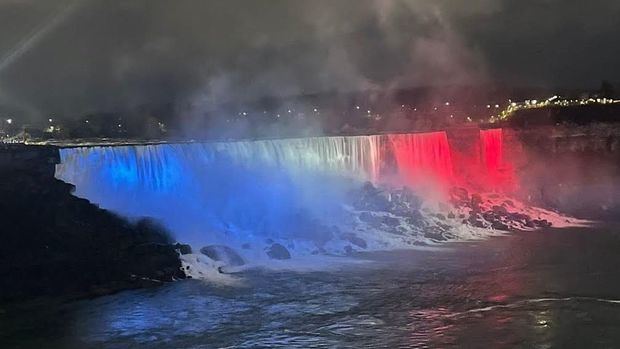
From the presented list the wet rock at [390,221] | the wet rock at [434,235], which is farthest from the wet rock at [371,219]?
the wet rock at [434,235]

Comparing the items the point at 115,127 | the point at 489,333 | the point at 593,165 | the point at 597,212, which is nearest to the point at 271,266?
the point at 489,333

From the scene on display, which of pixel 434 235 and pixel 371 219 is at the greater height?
Result: pixel 371 219

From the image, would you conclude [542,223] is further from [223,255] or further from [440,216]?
[223,255]

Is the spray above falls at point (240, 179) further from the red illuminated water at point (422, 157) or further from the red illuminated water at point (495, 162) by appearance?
the red illuminated water at point (495, 162)

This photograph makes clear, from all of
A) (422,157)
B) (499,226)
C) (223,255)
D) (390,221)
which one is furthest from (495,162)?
(223,255)

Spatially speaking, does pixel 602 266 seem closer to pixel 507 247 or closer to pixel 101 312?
pixel 507 247

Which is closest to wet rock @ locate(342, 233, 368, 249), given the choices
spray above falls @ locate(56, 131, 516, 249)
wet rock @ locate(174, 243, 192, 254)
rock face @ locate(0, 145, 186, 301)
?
spray above falls @ locate(56, 131, 516, 249)

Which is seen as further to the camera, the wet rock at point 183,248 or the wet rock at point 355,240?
the wet rock at point 355,240
